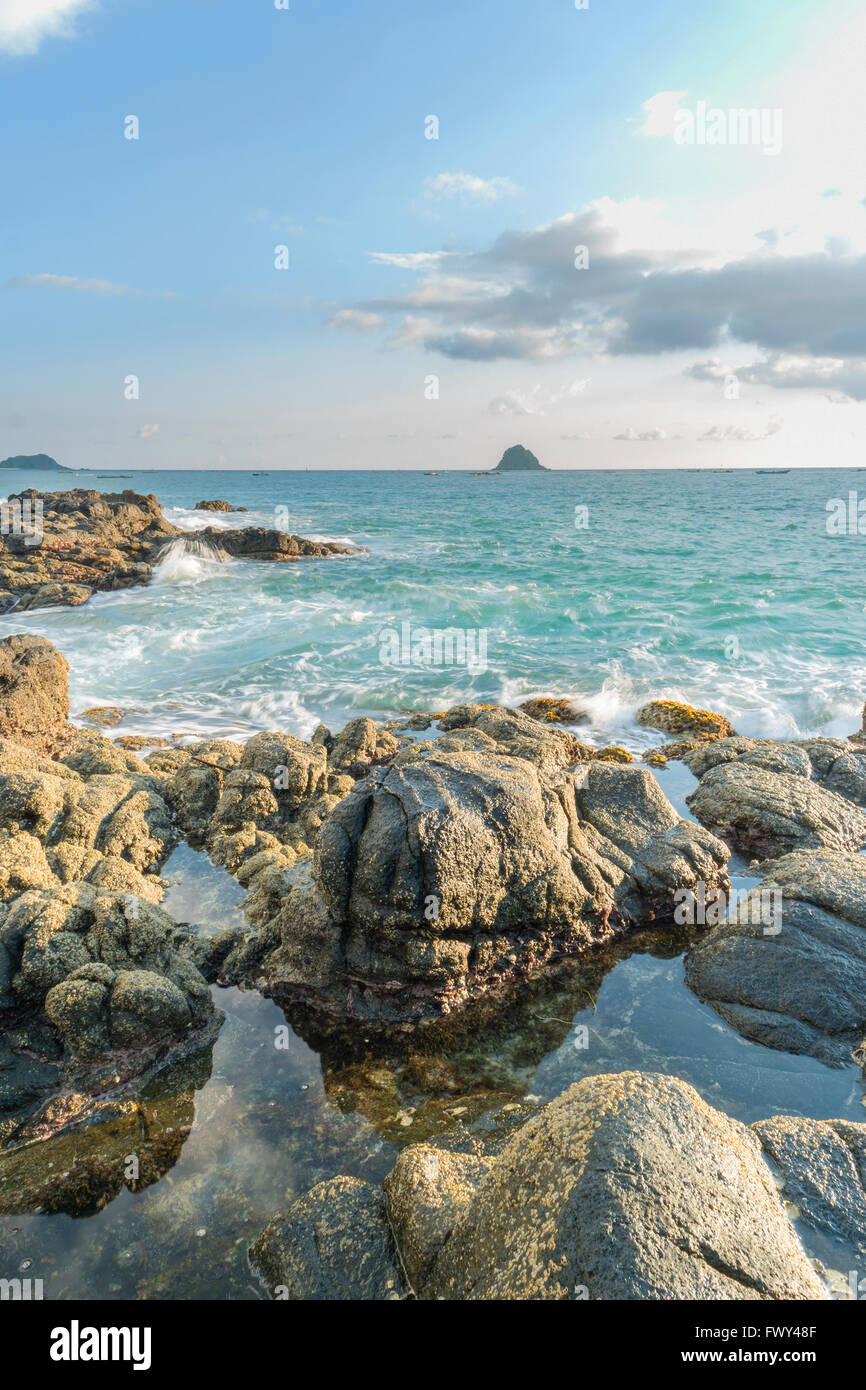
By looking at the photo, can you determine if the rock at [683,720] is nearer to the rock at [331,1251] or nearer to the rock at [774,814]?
the rock at [774,814]

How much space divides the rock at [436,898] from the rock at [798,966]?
1.28 meters

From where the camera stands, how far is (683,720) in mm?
15844

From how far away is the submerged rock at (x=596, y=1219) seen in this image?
3025 millimetres

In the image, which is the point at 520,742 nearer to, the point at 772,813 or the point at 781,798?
the point at 772,813

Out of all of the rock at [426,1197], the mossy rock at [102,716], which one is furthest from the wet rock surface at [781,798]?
the mossy rock at [102,716]

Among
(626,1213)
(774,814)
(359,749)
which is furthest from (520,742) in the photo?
(626,1213)

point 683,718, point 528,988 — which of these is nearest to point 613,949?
point 528,988

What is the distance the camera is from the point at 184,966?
266 inches

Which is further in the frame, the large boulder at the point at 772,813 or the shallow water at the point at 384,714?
the large boulder at the point at 772,813

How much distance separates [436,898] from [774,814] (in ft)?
20.3

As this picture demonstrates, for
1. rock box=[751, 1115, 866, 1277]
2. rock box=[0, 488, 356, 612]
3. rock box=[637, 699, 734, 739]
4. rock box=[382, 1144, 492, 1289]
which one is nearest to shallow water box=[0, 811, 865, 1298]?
rock box=[751, 1115, 866, 1277]

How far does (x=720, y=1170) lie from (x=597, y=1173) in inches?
29.3
